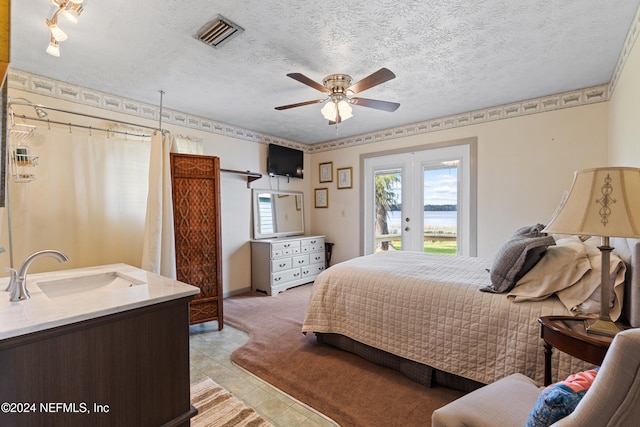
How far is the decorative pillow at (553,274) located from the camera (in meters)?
1.62

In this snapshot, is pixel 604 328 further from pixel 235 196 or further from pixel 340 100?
pixel 235 196

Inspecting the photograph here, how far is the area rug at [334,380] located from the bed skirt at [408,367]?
0.12ft

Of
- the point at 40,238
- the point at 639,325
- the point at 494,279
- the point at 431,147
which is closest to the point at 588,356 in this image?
the point at 639,325

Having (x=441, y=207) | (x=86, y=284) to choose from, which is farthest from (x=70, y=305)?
(x=441, y=207)

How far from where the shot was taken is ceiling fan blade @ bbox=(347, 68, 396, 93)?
1.95 m

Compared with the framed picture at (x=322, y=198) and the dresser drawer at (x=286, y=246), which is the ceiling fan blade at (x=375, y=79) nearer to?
the dresser drawer at (x=286, y=246)

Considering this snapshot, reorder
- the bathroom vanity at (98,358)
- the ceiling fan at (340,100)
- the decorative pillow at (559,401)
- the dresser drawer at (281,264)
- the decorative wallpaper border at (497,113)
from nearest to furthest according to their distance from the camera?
the decorative pillow at (559,401) → the bathroom vanity at (98,358) → the ceiling fan at (340,100) → the decorative wallpaper border at (497,113) → the dresser drawer at (281,264)

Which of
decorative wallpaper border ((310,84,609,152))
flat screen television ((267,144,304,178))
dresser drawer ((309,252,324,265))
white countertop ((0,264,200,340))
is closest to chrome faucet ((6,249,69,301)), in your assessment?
white countertop ((0,264,200,340))

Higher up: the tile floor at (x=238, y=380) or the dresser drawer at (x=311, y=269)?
the dresser drawer at (x=311, y=269)

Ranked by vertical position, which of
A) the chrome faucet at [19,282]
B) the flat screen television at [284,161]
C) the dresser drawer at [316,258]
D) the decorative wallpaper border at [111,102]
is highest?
the decorative wallpaper border at [111,102]

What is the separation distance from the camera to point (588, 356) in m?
1.17

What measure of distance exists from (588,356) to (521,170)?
107 inches

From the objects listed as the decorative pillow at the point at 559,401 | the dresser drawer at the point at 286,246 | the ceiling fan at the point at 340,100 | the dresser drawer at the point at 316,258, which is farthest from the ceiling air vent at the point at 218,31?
the dresser drawer at the point at 316,258

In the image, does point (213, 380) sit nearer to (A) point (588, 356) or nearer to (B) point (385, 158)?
(A) point (588, 356)
